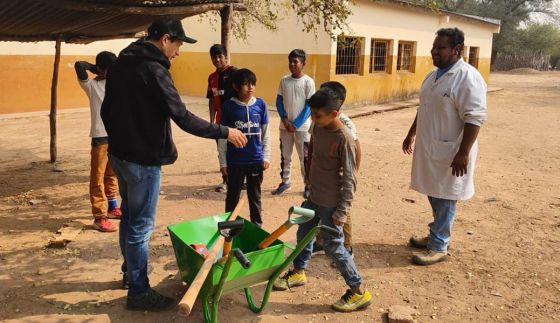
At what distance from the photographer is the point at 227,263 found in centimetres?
230

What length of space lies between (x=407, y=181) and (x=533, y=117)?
29.0 feet

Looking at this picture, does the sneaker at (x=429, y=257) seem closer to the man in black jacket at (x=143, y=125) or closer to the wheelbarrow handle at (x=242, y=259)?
the man in black jacket at (x=143, y=125)

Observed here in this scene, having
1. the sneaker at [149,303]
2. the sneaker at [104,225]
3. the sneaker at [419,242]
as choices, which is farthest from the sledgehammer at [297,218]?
the sneaker at [104,225]

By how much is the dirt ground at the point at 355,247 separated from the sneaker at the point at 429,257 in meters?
0.05

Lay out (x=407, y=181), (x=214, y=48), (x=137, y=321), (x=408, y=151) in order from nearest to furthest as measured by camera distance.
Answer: (x=137, y=321)
(x=408, y=151)
(x=214, y=48)
(x=407, y=181)

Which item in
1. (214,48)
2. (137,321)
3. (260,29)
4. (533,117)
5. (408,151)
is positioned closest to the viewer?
(137,321)

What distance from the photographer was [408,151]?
442 cm

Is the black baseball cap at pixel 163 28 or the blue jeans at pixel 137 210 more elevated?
the black baseball cap at pixel 163 28

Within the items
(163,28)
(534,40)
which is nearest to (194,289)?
(163,28)

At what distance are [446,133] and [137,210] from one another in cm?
248

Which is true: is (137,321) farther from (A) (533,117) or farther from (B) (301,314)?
(A) (533,117)

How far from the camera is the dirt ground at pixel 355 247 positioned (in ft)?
10.5

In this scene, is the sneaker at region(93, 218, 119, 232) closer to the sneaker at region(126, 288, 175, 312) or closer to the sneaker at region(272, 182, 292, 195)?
the sneaker at region(126, 288, 175, 312)

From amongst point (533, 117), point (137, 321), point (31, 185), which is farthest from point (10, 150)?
point (533, 117)
